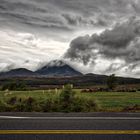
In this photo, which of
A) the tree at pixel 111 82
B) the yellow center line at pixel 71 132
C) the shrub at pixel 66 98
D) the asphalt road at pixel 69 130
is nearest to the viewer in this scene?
the asphalt road at pixel 69 130

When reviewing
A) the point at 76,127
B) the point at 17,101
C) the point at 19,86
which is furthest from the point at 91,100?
A: the point at 19,86

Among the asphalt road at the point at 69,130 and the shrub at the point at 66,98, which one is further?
the shrub at the point at 66,98

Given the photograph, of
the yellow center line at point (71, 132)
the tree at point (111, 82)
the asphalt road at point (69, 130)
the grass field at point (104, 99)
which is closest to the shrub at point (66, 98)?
the grass field at point (104, 99)

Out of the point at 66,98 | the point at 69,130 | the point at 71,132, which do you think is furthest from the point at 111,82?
the point at 71,132

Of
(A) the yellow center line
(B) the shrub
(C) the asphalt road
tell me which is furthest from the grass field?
(A) the yellow center line

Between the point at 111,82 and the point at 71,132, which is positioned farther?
the point at 111,82

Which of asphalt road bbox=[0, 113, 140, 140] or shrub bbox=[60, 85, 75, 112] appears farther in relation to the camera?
shrub bbox=[60, 85, 75, 112]

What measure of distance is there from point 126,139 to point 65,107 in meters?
10.3

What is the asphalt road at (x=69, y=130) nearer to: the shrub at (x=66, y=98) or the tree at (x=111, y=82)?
the shrub at (x=66, y=98)

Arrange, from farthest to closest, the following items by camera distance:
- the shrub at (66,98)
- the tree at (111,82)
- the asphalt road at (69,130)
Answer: the tree at (111,82), the shrub at (66,98), the asphalt road at (69,130)

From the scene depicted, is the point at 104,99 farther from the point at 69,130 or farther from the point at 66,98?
the point at 69,130

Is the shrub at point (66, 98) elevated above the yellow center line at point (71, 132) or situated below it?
above

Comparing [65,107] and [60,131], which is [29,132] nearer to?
[60,131]

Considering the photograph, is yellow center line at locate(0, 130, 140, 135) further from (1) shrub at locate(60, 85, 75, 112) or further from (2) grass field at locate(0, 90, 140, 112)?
(2) grass field at locate(0, 90, 140, 112)
